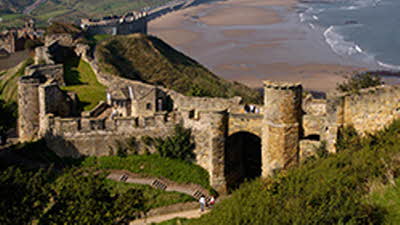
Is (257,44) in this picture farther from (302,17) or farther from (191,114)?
(191,114)

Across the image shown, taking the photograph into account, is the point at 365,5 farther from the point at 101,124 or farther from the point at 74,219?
the point at 74,219

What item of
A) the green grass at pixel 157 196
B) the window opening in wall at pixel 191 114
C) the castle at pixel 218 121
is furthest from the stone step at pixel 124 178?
the window opening in wall at pixel 191 114

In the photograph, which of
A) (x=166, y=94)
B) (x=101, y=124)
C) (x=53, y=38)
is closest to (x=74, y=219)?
(x=101, y=124)

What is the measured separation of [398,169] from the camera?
2061cm

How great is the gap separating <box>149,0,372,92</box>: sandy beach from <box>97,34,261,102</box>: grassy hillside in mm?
4352

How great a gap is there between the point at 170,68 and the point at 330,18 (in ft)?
149

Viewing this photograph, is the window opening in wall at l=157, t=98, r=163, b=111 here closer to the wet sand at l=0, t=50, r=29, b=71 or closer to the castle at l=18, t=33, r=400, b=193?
the castle at l=18, t=33, r=400, b=193

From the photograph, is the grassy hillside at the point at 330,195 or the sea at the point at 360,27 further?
the sea at the point at 360,27

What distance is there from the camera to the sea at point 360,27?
2643 inches

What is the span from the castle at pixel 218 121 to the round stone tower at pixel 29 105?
0.06 metres

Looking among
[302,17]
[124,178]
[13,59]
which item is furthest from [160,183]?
[302,17]

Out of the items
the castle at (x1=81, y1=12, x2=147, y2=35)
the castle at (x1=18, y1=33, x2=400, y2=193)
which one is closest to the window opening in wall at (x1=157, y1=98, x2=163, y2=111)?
the castle at (x1=18, y1=33, x2=400, y2=193)

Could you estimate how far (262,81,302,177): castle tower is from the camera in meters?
26.3

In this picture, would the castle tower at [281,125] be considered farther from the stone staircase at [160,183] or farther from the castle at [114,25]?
the castle at [114,25]
